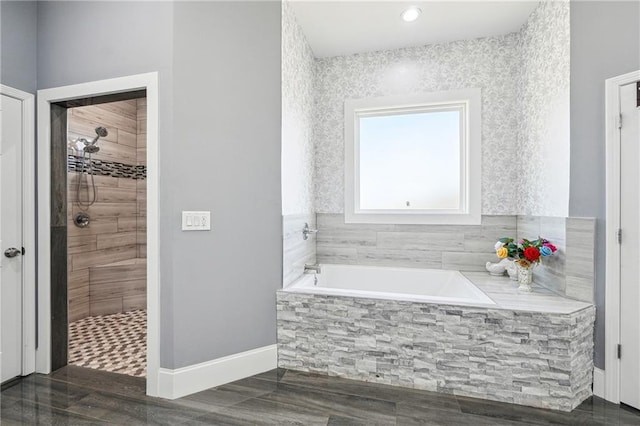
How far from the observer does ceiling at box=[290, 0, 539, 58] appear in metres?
2.60

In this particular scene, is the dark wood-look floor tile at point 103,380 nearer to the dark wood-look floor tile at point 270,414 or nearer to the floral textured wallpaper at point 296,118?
the dark wood-look floor tile at point 270,414

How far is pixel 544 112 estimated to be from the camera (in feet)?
8.15

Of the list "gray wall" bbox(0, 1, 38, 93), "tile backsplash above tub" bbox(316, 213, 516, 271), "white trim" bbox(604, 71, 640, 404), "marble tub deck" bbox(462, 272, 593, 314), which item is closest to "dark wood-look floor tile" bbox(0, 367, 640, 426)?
"white trim" bbox(604, 71, 640, 404)

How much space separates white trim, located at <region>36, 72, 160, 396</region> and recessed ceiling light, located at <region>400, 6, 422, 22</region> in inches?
80.7

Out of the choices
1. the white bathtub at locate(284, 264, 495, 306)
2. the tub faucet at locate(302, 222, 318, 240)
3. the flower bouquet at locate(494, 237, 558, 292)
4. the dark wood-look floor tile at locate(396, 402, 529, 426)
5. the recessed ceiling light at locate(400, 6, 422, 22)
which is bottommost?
the dark wood-look floor tile at locate(396, 402, 529, 426)

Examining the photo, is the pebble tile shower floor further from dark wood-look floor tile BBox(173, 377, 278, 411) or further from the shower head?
the shower head

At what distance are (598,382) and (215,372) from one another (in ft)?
7.95

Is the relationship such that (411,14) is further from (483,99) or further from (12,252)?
(12,252)

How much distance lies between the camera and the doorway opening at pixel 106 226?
3.24 m

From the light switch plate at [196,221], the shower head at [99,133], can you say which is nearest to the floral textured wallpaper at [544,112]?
the light switch plate at [196,221]

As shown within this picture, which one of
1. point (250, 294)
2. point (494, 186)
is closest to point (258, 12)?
point (250, 294)

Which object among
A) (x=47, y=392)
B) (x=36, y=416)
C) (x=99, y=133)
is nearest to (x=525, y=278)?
(x=36, y=416)

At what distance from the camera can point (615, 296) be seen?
192cm

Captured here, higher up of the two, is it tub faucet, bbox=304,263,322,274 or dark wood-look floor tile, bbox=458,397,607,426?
tub faucet, bbox=304,263,322,274
